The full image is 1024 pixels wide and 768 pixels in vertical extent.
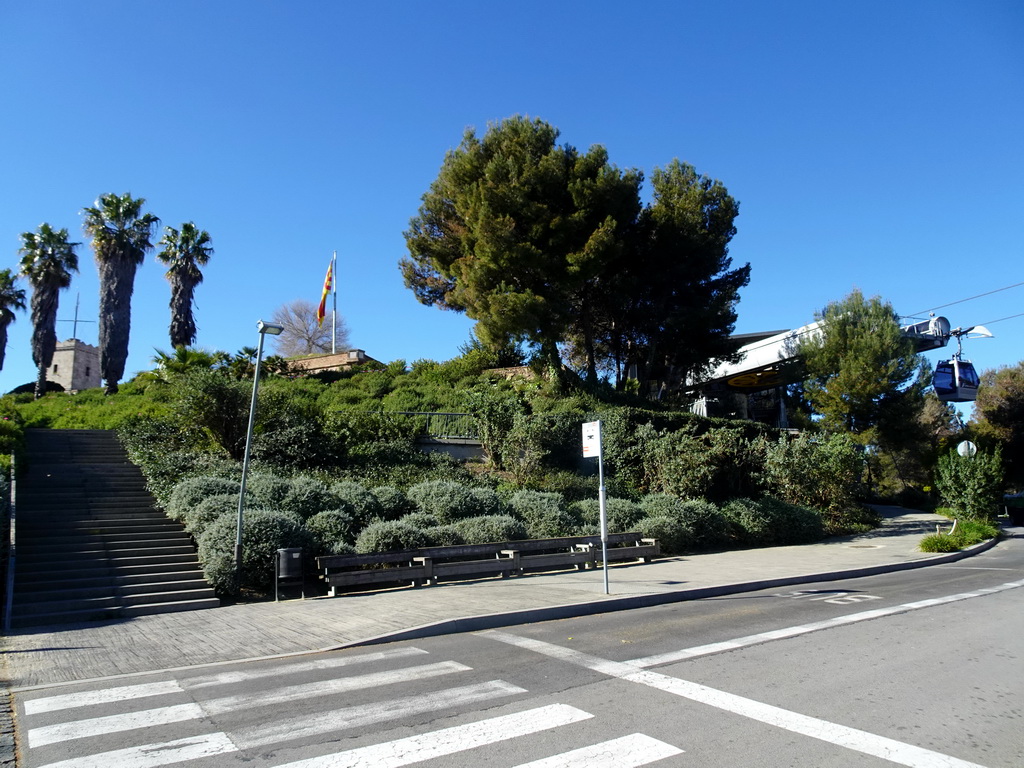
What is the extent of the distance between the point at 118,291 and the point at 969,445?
38585mm

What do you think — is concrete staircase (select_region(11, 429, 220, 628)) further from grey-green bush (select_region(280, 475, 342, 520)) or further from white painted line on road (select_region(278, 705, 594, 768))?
white painted line on road (select_region(278, 705, 594, 768))

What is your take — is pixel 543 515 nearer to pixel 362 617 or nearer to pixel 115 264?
pixel 362 617

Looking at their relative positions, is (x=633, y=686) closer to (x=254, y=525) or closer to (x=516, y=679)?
(x=516, y=679)

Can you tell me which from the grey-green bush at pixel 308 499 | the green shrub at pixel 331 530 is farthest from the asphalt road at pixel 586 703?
the grey-green bush at pixel 308 499

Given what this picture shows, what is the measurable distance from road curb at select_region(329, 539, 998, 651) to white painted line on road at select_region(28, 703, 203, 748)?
250 cm

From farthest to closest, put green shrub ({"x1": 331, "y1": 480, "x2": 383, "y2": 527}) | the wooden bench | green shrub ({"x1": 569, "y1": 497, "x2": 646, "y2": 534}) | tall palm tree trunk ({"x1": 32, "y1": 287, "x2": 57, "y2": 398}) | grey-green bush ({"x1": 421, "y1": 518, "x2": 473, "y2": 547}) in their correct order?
tall palm tree trunk ({"x1": 32, "y1": 287, "x2": 57, "y2": 398}) < green shrub ({"x1": 569, "y1": 497, "x2": 646, "y2": 534}) < green shrub ({"x1": 331, "y1": 480, "x2": 383, "y2": 527}) < grey-green bush ({"x1": 421, "y1": 518, "x2": 473, "y2": 547}) < the wooden bench

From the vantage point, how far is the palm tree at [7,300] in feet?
121

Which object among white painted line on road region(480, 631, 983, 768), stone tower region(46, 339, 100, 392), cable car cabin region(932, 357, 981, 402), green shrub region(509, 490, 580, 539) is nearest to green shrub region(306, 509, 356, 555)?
green shrub region(509, 490, 580, 539)

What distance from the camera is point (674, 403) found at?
32406 millimetres

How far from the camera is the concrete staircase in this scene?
10.7 m

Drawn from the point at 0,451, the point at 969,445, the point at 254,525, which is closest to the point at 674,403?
the point at 969,445

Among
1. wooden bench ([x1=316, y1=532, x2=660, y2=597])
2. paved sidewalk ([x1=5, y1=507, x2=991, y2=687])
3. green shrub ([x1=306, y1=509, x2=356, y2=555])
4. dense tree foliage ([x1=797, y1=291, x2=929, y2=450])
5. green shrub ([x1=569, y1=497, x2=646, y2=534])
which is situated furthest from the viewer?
dense tree foliage ([x1=797, y1=291, x2=929, y2=450])

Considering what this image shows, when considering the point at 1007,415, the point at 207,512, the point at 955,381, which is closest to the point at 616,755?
the point at 207,512

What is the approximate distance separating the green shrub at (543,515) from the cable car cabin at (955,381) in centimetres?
2624
